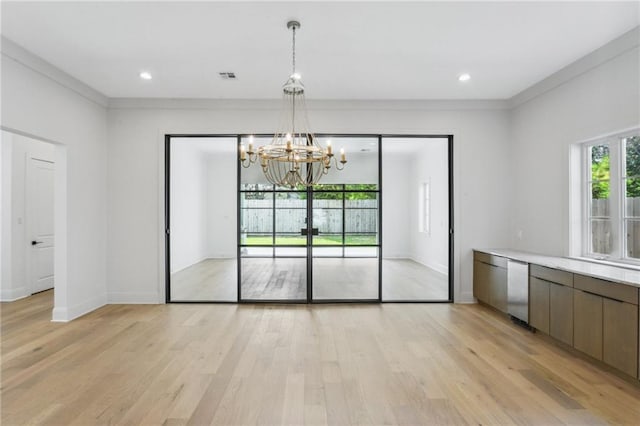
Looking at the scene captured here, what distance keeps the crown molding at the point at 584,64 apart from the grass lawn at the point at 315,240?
290cm

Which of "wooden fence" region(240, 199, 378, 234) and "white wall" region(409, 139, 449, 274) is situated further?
"white wall" region(409, 139, 449, 274)

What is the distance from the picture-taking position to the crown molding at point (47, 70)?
3463 mm

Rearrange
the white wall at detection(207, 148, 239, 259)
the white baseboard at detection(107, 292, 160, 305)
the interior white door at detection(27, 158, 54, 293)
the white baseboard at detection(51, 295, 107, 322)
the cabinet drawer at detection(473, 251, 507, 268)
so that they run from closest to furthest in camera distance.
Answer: the white baseboard at detection(51, 295, 107, 322), the cabinet drawer at detection(473, 251, 507, 268), the white baseboard at detection(107, 292, 160, 305), the interior white door at detection(27, 158, 54, 293), the white wall at detection(207, 148, 239, 259)

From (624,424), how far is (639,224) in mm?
2090

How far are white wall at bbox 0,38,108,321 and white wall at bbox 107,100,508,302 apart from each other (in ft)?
0.68

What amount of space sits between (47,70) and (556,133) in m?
A: 6.05

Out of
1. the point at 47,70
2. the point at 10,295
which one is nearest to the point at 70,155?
the point at 47,70

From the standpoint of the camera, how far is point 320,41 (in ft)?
11.2

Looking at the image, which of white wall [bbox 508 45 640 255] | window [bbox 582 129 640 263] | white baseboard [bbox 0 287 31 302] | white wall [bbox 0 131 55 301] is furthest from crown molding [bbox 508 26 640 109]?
white baseboard [bbox 0 287 31 302]

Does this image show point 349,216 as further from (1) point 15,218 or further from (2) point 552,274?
(1) point 15,218

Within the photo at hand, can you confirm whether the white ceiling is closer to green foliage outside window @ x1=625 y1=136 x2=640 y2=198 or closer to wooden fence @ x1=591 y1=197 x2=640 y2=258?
green foliage outside window @ x1=625 y1=136 x2=640 y2=198

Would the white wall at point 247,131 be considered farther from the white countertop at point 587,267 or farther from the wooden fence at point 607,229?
the wooden fence at point 607,229

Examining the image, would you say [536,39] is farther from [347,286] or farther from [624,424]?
[347,286]

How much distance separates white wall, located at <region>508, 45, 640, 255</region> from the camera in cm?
341
